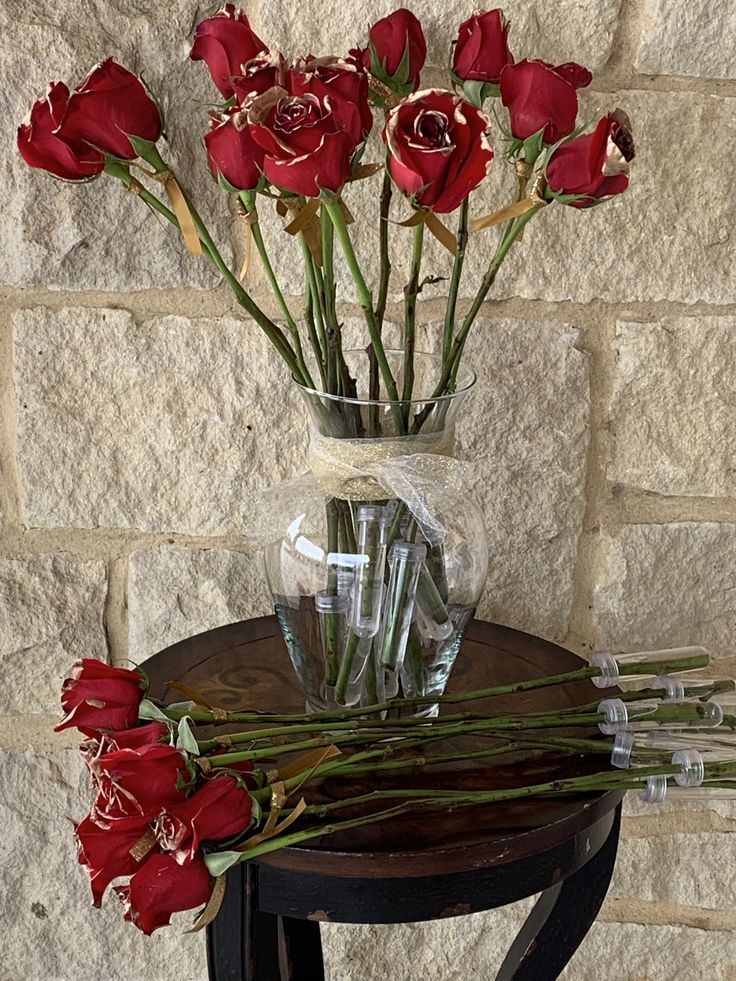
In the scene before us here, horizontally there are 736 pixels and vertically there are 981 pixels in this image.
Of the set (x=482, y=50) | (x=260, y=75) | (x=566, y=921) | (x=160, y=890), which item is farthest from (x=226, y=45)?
(x=566, y=921)

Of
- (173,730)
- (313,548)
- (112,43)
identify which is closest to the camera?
(173,730)

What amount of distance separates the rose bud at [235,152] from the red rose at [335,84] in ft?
0.14

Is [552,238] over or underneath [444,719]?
over

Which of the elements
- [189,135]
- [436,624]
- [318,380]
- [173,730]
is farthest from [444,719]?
[189,135]

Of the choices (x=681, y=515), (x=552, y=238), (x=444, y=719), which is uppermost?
(x=552, y=238)

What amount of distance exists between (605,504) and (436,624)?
331mm

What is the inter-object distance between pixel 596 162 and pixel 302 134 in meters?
0.20

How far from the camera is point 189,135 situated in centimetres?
99

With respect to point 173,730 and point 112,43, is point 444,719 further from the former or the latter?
point 112,43

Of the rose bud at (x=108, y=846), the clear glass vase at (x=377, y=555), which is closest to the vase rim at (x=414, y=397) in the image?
the clear glass vase at (x=377, y=555)

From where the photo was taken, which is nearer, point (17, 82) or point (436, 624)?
point (436, 624)

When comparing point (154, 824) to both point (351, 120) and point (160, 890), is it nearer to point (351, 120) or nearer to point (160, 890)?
point (160, 890)

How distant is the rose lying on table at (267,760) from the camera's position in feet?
2.18

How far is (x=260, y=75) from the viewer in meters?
0.72
